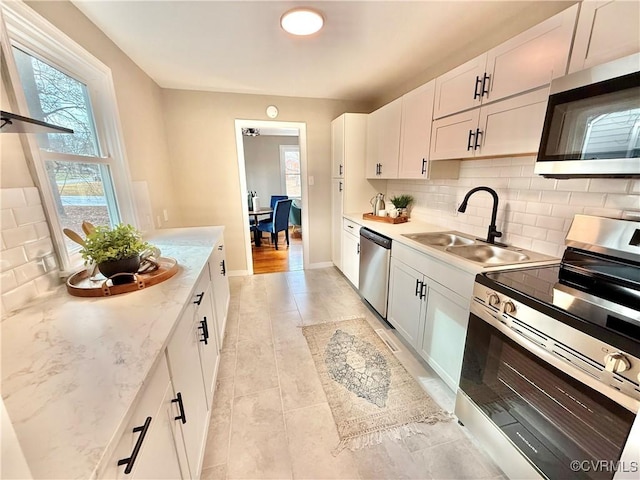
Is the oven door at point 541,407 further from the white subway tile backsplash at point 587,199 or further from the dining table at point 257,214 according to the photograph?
the dining table at point 257,214

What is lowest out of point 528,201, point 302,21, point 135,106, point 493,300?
point 493,300

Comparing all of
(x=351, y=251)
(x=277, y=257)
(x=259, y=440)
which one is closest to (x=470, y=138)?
(x=351, y=251)

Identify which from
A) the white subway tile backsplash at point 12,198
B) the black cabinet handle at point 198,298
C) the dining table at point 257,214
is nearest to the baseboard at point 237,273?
the dining table at point 257,214

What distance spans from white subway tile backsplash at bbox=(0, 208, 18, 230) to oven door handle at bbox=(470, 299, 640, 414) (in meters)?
2.08

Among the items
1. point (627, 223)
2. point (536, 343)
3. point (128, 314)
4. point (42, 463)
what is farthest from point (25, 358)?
point (627, 223)

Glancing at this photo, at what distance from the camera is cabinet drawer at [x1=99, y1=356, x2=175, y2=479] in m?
0.56

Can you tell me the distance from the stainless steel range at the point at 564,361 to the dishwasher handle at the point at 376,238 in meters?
1.01

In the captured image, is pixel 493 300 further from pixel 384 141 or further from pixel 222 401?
pixel 384 141

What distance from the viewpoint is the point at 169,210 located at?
303 centimetres

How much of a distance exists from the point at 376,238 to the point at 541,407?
63.5 inches

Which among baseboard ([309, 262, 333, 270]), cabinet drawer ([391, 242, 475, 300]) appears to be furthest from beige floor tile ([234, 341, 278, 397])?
baseboard ([309, 262, 333, 270])

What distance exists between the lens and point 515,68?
1.45 metres

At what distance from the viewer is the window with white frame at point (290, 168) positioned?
6.82 metres

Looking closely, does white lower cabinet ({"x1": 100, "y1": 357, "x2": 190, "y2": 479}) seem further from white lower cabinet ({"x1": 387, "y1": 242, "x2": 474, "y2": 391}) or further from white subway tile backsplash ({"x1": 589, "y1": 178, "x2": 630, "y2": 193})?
white subway tile backsplash ({"x1": 589, "y1": 178, "x2": 630, "y2": 193})
